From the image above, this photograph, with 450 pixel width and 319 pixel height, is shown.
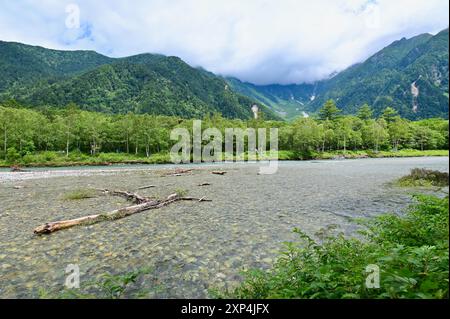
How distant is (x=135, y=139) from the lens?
101625 millimetres

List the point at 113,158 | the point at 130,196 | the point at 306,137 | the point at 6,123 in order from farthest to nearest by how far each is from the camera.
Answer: the point at 306,137 → the point at 113,158 → the point at 6,123 → the point at 130,196

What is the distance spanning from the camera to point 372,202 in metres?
18.5

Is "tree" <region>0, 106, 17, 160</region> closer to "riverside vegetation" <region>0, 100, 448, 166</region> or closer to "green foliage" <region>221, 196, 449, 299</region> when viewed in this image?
"riverside vegetation" <region>0, 100, 448, 166</region>

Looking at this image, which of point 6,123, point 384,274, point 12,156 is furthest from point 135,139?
point 384,274

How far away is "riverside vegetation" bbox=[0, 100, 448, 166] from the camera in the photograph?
84.6m

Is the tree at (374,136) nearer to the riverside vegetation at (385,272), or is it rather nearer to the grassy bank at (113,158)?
the grassy bank at (113,158)

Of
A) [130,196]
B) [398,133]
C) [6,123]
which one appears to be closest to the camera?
[130,196]

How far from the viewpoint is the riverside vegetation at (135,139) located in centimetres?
8456

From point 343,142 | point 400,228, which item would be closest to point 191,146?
point 343,142

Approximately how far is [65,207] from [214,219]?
10476mm

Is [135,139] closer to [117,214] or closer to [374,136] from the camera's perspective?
[117,214]

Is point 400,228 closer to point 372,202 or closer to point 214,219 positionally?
point 214,219

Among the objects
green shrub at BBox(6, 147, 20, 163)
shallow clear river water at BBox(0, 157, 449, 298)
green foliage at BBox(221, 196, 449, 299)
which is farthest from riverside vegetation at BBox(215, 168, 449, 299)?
green shrub at BBox(6, 147, 20, 163)

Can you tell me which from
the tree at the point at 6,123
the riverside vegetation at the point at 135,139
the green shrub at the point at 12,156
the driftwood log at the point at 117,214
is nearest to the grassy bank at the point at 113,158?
the riverside vegetation at the point at 135,139
